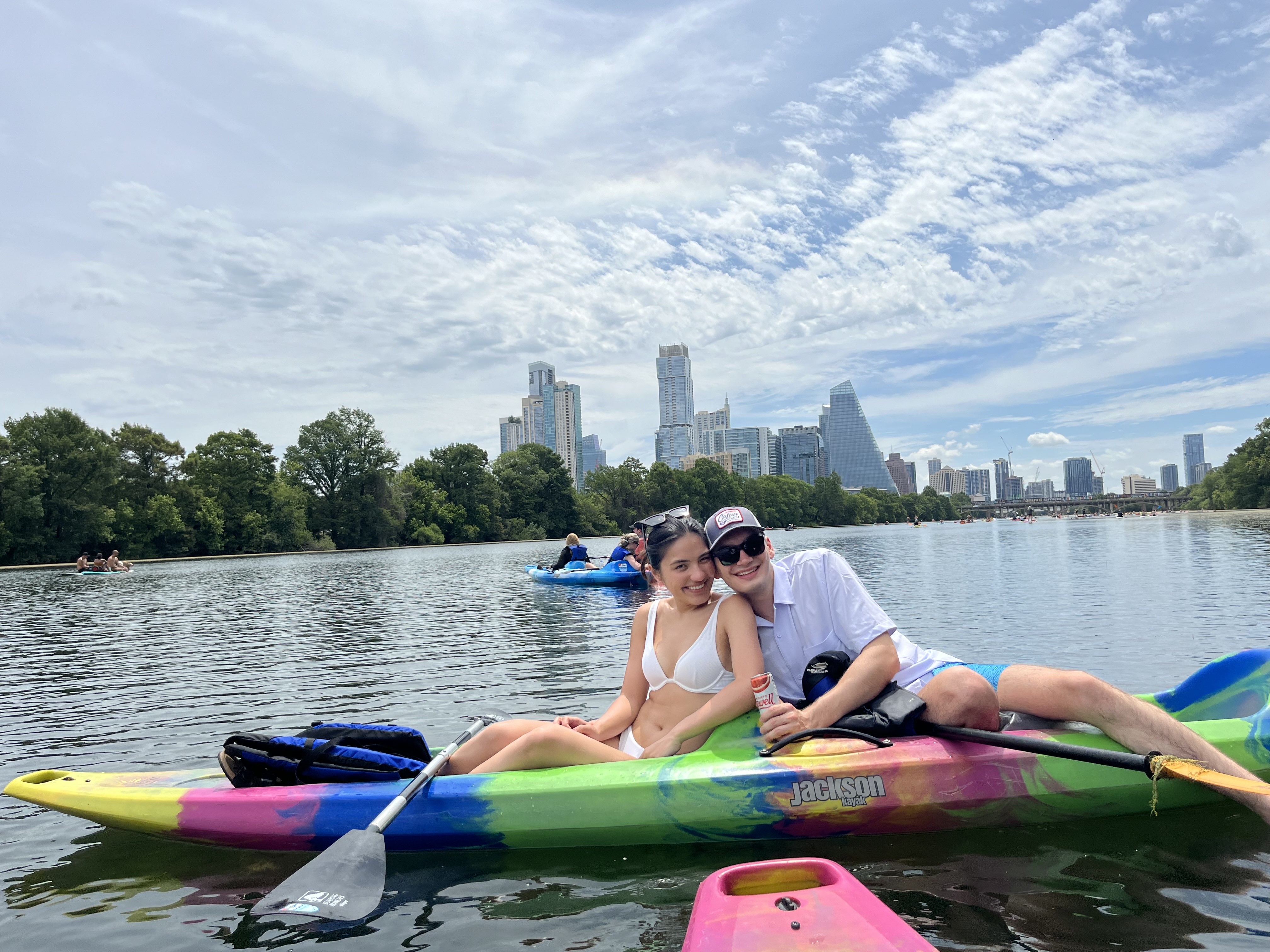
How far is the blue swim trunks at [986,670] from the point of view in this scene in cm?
427

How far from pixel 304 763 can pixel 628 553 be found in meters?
16.5

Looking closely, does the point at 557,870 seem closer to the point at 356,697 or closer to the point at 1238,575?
the point at 356,697

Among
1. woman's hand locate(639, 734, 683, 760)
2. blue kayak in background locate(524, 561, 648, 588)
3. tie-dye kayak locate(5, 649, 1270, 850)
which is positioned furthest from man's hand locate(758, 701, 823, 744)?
blue kayak in background locate(524, 561, 648, 588)

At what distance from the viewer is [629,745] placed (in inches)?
184

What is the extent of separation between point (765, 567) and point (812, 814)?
1.26 metres

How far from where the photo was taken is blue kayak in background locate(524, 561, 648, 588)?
20.3 metres

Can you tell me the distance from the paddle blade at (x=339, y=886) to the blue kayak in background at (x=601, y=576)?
15945 millimetres

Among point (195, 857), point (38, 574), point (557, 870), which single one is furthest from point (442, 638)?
point (38, 574)

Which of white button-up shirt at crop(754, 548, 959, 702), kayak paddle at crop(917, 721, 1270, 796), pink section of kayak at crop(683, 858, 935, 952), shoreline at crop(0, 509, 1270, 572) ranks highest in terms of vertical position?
white button-up shirt at crop(754, 548, 959, 702)

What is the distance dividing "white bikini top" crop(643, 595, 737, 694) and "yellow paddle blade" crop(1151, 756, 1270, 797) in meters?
1.93

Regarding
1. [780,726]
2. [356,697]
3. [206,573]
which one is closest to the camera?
[780,726]

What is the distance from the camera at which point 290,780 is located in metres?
4.65

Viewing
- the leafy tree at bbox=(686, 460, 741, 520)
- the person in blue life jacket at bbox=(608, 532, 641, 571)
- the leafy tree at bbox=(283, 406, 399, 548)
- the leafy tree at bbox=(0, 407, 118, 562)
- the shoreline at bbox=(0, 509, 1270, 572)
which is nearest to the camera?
the person in blue life jacket at bbox=(608, 532, 641, 571)

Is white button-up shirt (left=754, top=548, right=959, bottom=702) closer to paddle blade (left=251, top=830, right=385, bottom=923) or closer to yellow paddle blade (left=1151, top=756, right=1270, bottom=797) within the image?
yellow paddle blade (left=1151, top=756, right=1270, bottom=797)
